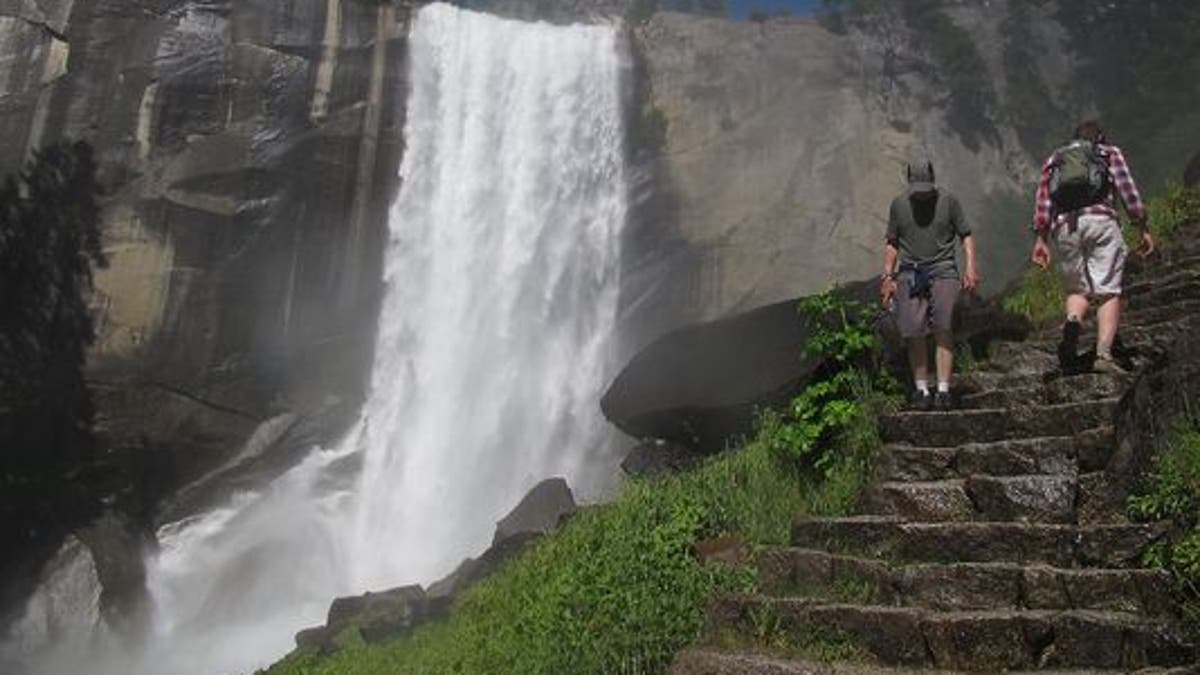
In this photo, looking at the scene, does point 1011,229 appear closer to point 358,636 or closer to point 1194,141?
point 1194,141

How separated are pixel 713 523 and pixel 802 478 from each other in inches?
26.2

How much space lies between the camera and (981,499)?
17.4 feet

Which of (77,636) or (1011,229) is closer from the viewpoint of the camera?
(77,636)

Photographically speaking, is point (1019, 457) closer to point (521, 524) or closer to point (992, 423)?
point (992, 423)

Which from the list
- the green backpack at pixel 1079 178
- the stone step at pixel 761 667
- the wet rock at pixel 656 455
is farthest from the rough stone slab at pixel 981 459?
the wet rock at pixel 656 455

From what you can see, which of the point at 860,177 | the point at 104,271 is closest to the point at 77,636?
the point at 104,271

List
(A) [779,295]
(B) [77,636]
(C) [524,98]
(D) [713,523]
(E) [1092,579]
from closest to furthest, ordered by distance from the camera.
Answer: (E) [1092,579] → (D) [713,523] → (B) [77,636] → (A) [779,295] → (C) [524,98]

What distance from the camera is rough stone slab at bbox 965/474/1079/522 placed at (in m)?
5.06

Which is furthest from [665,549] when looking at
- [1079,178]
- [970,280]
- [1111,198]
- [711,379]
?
[711,379]

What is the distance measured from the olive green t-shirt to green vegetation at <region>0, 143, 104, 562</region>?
18.3m

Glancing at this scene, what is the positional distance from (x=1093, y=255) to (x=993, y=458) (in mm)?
1858

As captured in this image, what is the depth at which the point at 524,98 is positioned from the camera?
79.1 ft

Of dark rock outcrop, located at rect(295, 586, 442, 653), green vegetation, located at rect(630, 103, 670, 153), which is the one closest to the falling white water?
green vegetation, located at rect(630, 103, 670, 153)

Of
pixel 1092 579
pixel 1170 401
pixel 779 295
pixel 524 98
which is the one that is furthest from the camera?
pixel 524 98
